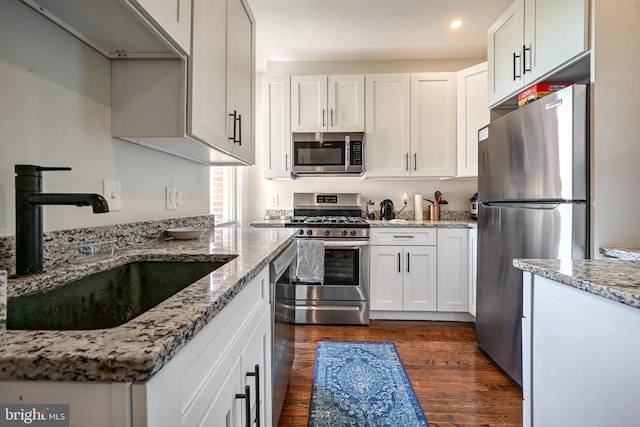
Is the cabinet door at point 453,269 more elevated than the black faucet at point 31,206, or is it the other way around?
the black faucet at point 31,206

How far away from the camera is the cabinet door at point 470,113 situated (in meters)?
2.78

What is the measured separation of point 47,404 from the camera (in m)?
0.38

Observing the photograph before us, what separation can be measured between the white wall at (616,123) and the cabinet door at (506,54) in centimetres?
52

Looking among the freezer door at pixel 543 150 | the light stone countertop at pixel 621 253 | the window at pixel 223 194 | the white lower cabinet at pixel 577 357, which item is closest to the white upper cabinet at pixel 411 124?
the freezer door at pixel 543 150

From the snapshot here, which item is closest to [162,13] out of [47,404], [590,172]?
[47,404]

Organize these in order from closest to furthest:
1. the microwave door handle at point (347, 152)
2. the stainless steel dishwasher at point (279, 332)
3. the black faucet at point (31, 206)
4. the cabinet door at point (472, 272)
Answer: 1. the black faucet at point (31, 206)
2. the stainless steel dishwasher at point (279, 332)
3. the cabinet door at point (472, 272)
4. the microwave door handle at point (347, 152)

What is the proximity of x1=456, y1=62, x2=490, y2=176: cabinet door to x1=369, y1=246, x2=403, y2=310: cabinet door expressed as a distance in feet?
3.42

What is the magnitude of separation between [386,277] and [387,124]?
1.48 meters

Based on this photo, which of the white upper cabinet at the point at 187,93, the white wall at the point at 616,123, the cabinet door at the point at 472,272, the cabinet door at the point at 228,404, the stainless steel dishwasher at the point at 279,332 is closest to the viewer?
the cabinet door at the point at 228,404

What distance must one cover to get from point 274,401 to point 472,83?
297 centimetres

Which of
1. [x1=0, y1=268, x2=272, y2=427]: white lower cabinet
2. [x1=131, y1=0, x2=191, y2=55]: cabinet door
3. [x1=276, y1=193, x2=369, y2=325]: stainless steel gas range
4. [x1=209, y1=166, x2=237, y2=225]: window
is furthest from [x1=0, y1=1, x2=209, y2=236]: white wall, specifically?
[x1=276, y1=193, x2=369, y2=325]: stainless steel gas range

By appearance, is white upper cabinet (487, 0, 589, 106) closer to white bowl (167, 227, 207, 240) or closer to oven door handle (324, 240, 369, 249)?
oven door handle (324, 240, 369, 249)

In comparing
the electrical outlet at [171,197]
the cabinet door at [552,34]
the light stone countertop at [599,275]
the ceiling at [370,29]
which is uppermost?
the ceiling at [370,29]

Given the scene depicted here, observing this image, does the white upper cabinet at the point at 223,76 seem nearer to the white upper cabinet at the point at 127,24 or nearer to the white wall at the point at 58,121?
the white upper cabinet at the point at 127,24
